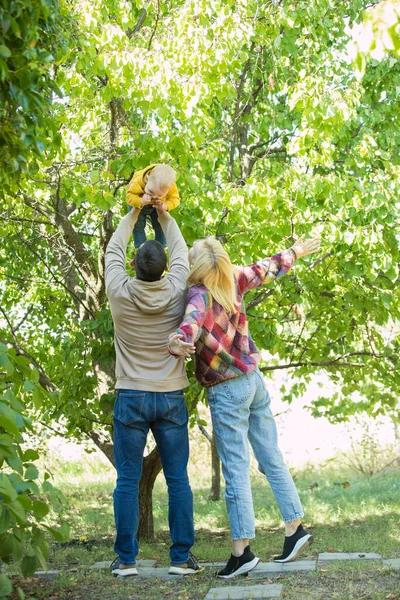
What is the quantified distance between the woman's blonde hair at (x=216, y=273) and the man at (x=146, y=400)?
189 millimetres

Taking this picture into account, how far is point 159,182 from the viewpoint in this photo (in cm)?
451

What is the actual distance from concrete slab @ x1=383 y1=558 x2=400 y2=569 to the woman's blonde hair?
155 centimetres

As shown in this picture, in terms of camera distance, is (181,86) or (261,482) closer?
(181,86)

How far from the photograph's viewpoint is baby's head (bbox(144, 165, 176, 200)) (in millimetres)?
4512

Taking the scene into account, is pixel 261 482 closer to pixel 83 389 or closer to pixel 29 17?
pixel 83 389

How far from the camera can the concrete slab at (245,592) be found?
3.48m

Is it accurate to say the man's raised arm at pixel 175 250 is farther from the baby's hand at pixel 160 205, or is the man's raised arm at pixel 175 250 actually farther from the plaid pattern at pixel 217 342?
the plaid pattern at pixel 217 342

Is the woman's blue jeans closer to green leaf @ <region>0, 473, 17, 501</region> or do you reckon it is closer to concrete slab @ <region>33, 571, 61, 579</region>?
concrete slab @ <region>33, 571, 61, 579</region>

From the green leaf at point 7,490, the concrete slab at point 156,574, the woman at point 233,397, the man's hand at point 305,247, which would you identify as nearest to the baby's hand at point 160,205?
the woman at point 233,397

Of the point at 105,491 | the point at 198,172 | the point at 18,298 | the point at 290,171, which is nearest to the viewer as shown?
the point at 290,171

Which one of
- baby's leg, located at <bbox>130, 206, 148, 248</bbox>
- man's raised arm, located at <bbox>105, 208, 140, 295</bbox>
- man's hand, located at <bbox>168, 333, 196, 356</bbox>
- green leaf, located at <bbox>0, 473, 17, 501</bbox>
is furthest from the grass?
baby's leg, located at <bbox>130, 206, 148, 248</bbox>

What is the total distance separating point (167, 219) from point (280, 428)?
8293 millimetres

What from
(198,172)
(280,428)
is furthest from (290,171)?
(280,428)

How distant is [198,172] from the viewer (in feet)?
19.4
